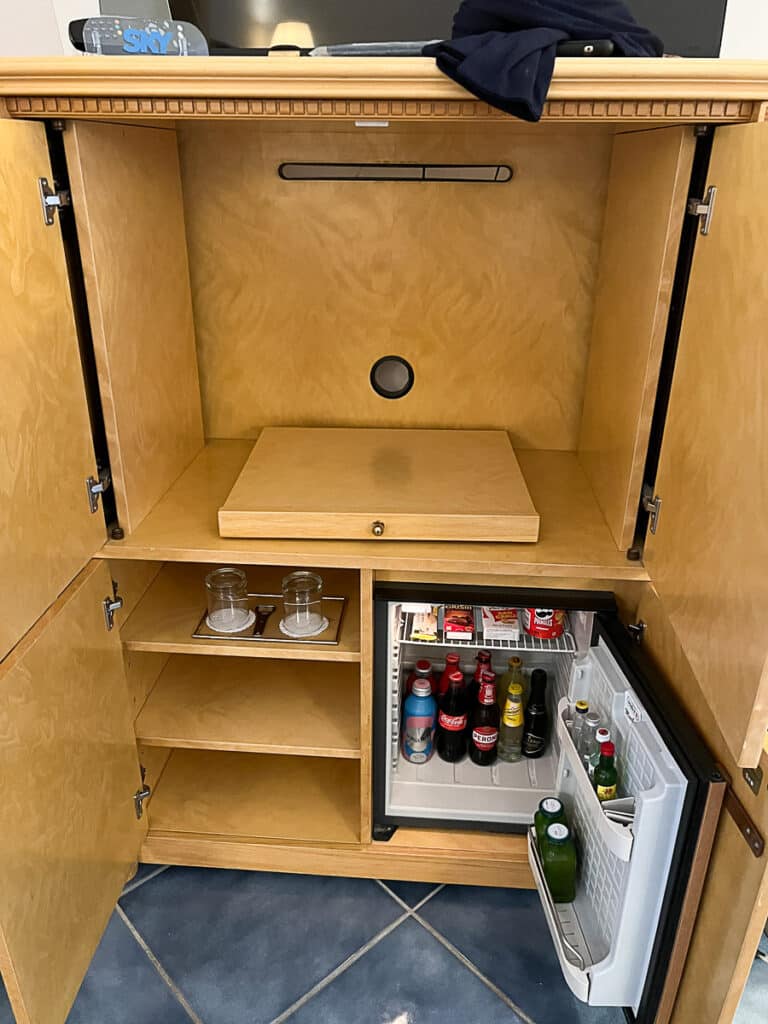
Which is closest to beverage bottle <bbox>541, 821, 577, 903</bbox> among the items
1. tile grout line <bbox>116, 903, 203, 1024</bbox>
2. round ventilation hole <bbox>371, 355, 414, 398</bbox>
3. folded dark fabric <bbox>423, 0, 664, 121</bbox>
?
tile grout line <bbox>116, 903, 203, 1024</bbox>

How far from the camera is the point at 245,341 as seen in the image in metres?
1.70

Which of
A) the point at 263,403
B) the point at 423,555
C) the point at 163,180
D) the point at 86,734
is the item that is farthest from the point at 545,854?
the point at 163,180

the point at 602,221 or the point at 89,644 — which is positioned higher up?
the point at 602,221

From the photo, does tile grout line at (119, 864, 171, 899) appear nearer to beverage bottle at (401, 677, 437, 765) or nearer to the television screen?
beverage bottle at (401, 677, 437, 765)

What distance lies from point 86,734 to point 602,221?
1.35 m

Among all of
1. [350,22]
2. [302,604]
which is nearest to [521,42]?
[350,22]

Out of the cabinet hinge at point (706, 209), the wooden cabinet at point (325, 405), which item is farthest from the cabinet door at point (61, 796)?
the cabinet hinge at point (706, 209)

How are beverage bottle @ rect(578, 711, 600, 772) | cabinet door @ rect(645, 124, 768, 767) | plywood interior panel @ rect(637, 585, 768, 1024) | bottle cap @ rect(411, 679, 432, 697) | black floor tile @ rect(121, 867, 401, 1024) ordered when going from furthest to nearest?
bottle cap @ rect(411, 679, 432, 697) < black floor tile @ rect(121, 867, 401, 1024) < beverage bottle @ rect(578, 711, 600, 772) < plywood interior panel @ rect(637, 585, 768, 1024) < cabinet door @ rect(645, 124, 768, 767)

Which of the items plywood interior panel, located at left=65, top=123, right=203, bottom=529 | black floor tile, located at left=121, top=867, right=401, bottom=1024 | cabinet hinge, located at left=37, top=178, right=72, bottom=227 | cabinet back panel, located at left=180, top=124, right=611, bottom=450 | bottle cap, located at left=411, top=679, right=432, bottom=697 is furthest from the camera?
bottle cap, located at left=411, top=679, right=432, bottom=697

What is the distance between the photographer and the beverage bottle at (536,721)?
5.63 ft

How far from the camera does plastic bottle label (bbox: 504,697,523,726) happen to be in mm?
1674

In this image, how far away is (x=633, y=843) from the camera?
1.12 metres

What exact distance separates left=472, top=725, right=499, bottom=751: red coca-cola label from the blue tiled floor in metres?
0.30

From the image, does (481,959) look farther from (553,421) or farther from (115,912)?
(553,421)
